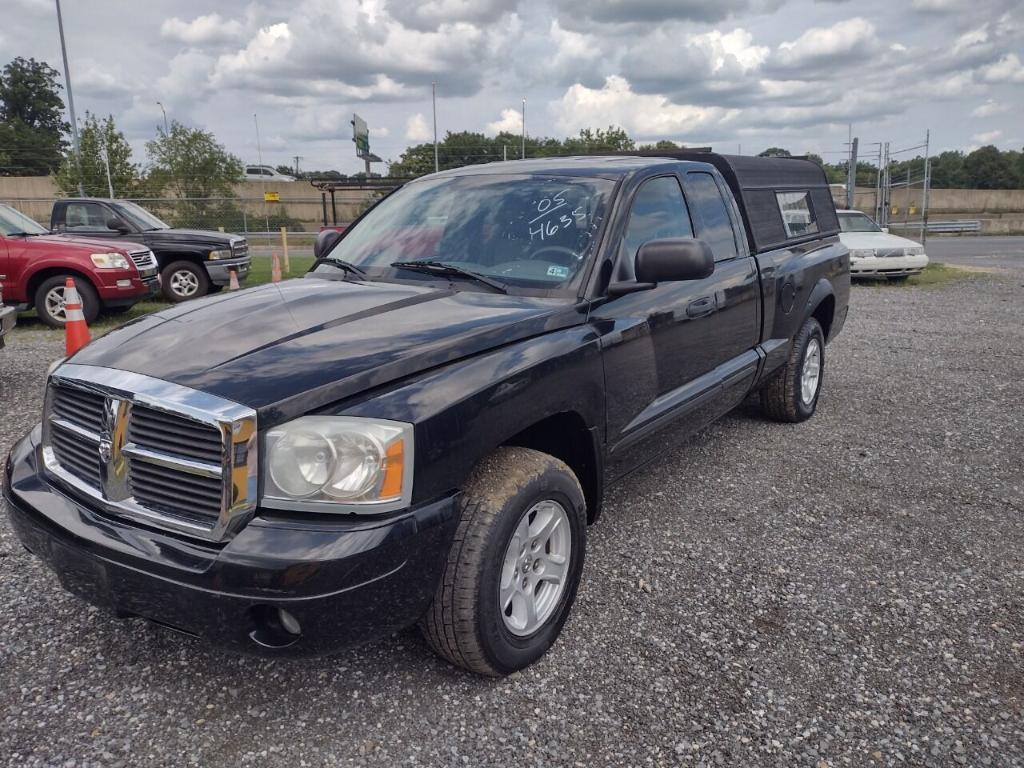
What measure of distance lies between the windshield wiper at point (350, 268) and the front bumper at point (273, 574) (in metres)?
1.50

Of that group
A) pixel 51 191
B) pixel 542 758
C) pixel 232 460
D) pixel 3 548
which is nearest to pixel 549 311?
pixel 232 460

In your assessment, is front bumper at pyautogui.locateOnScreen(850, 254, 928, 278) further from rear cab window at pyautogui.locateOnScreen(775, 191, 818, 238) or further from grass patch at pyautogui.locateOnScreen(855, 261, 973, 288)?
rear cab window at pyautogui.locateOnScreen(775, 191, 818, 238)

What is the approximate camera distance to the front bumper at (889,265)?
14742 millimetres

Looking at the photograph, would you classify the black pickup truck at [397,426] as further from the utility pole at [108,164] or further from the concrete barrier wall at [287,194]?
the concrete barrier wall at [287,194]

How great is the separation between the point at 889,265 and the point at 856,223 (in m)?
1.42

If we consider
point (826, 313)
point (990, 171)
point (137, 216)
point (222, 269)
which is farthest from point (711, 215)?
point (990, 171)

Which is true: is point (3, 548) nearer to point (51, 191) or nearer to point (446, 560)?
point (446, 560)

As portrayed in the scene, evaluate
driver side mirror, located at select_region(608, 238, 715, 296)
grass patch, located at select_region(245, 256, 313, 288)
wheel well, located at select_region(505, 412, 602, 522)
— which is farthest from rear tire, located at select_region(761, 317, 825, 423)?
grass patch, located at select_region(245, 256, 313, 288)

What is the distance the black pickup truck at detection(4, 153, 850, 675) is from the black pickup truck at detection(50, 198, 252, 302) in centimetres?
919

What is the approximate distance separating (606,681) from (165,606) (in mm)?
1442

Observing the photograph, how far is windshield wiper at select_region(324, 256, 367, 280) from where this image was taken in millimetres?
3423

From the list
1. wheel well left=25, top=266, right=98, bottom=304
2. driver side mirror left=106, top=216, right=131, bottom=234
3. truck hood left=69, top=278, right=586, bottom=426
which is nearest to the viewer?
truck hood left=69, top=278, right=586, bottom=426

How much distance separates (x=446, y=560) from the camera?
7.52ft

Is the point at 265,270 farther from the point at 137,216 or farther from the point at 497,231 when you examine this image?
the point at 497,231
